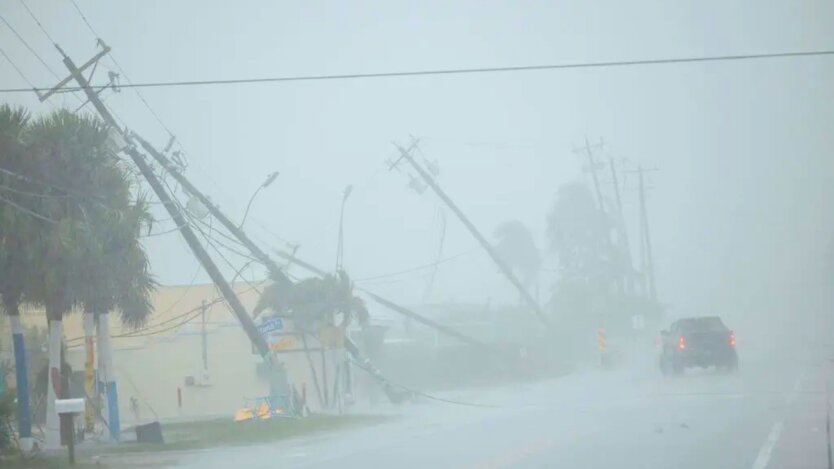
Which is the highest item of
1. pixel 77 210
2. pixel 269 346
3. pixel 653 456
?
pixel 77 210

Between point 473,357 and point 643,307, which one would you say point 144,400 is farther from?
point 643,307

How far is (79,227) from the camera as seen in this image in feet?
82.5

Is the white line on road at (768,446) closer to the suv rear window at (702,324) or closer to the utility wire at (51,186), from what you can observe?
the utility wire at (51,186)

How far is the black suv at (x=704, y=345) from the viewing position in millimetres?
44594

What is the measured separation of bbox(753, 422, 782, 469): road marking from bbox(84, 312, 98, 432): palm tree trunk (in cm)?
1640

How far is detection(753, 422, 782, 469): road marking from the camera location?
17.4m

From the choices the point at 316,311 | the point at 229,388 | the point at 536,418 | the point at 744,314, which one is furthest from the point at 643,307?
the point at 536,418

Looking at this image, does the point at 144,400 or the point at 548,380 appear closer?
the point at 144,400

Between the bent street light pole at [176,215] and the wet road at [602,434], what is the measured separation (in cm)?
515

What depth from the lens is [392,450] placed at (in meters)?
22.2

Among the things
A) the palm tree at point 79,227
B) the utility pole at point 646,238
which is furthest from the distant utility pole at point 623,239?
the palm tree at point 79,227

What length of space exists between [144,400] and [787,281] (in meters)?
56.0

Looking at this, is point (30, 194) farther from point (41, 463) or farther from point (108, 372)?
point (108, 372)

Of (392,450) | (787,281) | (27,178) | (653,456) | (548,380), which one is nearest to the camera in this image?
(653,456)
